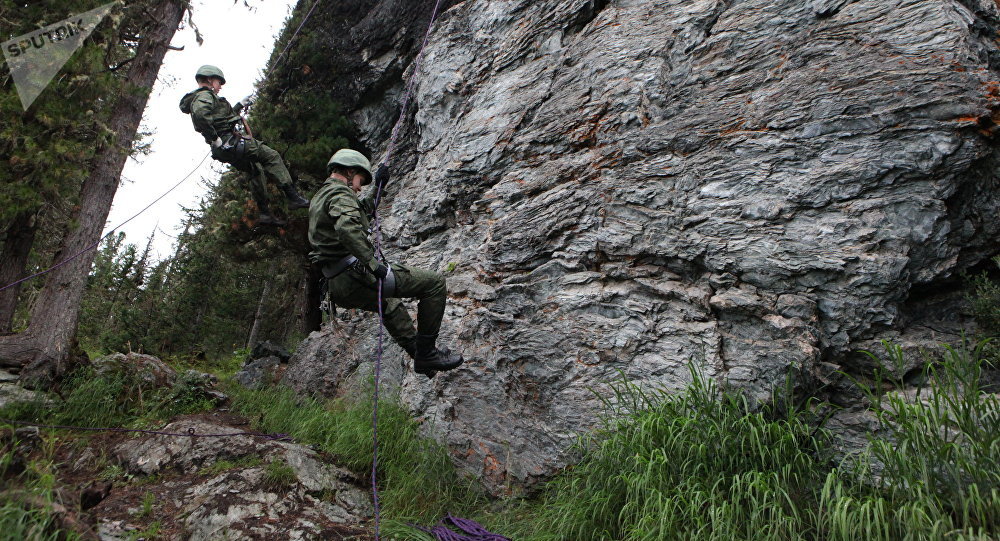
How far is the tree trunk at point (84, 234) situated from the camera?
6656 mm

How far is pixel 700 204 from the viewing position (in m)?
4.67

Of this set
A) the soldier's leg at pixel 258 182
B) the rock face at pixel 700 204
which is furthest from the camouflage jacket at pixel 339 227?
the soldier's leg at pixel 258 182

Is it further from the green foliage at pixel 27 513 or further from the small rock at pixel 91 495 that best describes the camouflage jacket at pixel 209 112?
the small rock at pixel 91 495

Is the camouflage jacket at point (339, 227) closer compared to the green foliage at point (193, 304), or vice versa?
the camouflage jacket at point (339, 227)

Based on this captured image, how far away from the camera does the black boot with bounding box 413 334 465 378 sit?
195 inches

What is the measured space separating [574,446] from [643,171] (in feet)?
9.88

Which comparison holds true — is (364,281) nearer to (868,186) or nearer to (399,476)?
(399,476)

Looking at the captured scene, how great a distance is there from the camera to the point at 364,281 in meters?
4.74

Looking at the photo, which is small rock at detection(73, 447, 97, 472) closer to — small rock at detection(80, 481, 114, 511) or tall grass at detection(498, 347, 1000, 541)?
small rock at detection(80, 481, 114, 511)

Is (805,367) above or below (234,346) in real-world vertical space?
below

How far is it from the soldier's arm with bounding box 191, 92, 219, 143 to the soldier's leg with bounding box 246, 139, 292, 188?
484 mm

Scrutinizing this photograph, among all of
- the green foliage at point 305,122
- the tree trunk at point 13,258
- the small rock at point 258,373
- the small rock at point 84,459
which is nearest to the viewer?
A: the small rock at point 84,459

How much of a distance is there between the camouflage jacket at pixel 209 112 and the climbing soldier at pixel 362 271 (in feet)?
9.47

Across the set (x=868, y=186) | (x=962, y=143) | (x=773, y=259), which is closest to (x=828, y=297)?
(x=773, y=259)
